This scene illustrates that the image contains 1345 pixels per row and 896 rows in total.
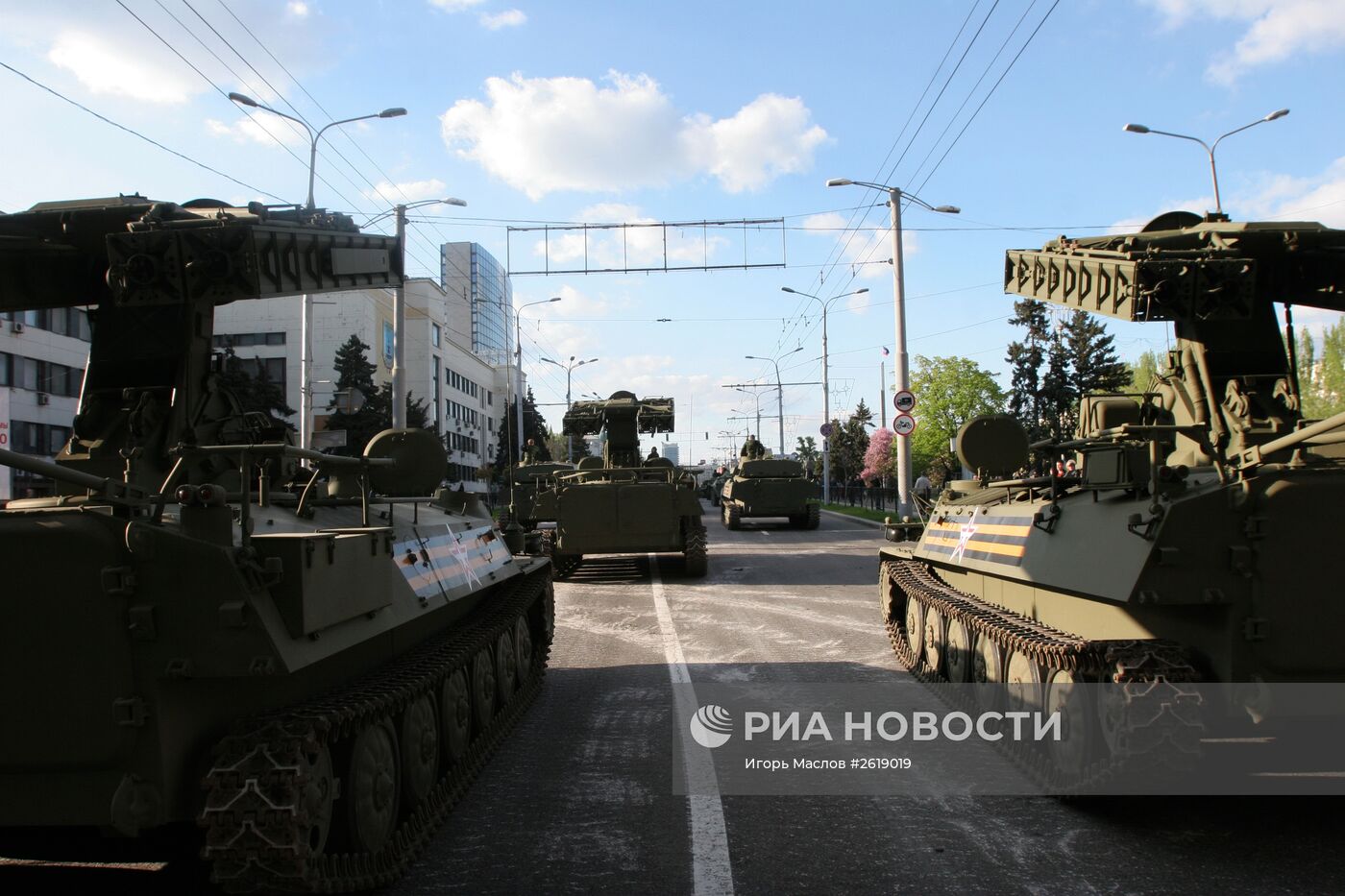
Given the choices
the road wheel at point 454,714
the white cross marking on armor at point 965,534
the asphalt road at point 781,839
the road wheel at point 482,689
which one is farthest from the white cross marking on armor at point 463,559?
the white cross marking on armor at point 965,534

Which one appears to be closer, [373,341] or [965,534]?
[965,534]

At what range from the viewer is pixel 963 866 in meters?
5.28

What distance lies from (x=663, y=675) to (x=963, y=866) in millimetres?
5087

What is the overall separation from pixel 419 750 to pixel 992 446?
6375mm

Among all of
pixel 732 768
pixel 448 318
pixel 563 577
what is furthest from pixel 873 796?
pixel 448 318

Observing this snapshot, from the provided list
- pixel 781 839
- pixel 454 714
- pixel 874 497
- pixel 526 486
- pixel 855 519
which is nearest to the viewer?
pixel 781 839

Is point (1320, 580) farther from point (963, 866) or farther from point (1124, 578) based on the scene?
point (963, 866)

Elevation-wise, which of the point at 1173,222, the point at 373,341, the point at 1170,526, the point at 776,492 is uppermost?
the point at 373,341

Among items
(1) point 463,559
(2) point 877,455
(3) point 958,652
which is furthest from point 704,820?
(2) point 877,455

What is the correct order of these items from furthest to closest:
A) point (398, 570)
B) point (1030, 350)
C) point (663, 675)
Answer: point (1030, 350) < point (663, 675) < point (398, 570)

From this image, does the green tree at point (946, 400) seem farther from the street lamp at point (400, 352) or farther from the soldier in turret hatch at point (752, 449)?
the street lamp at point (400, 352)

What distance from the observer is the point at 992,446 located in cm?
1040

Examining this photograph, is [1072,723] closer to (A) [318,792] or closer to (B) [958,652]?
(B) [958,652]

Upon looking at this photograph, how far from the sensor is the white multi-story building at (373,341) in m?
54.9
